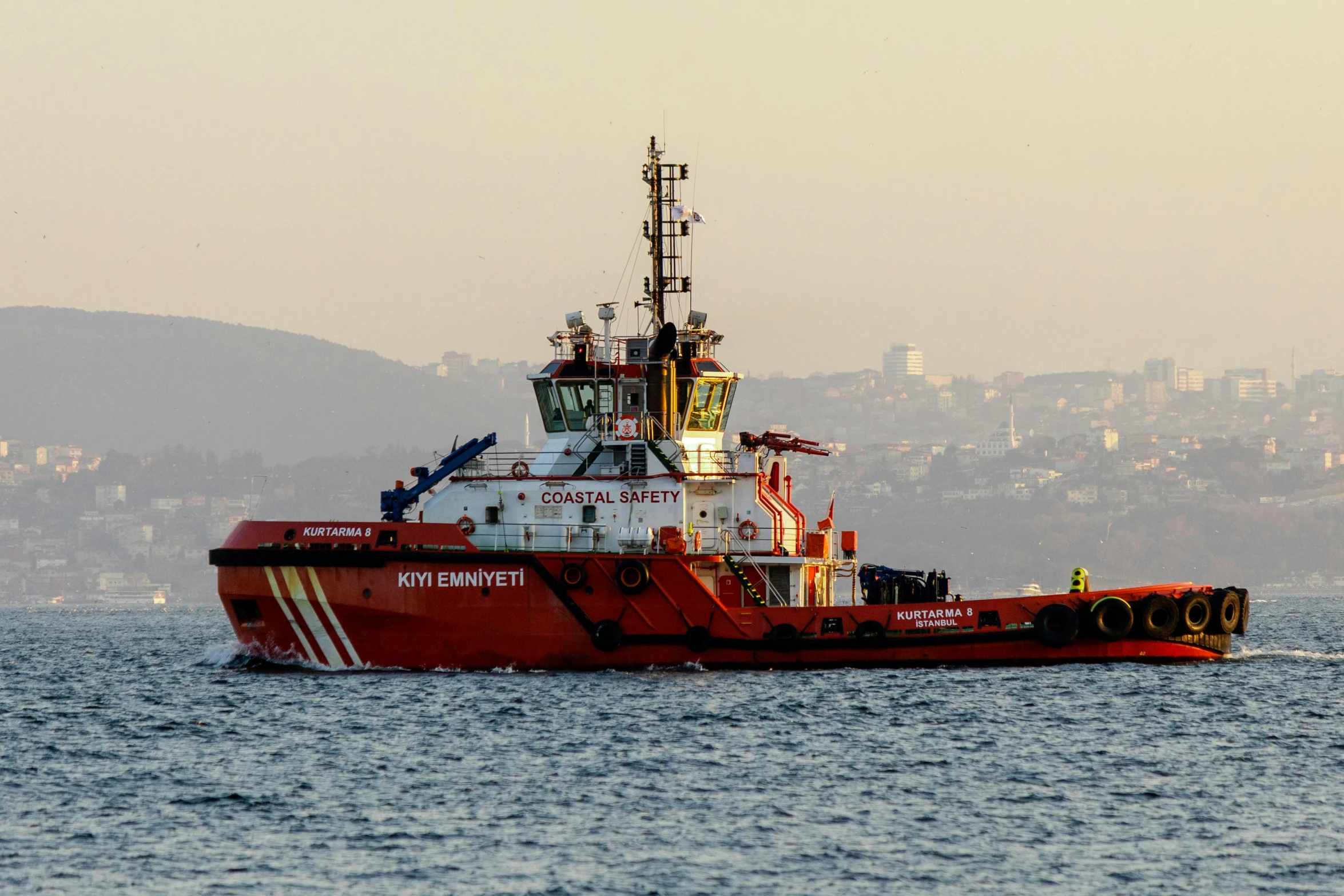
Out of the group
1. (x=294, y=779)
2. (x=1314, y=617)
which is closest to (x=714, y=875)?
(x=294, y=779)

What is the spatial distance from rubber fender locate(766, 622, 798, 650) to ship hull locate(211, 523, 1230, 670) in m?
0.02

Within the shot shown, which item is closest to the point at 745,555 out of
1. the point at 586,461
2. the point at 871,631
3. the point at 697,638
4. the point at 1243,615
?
the point at 697,638

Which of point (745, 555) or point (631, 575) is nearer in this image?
point (631, 575)

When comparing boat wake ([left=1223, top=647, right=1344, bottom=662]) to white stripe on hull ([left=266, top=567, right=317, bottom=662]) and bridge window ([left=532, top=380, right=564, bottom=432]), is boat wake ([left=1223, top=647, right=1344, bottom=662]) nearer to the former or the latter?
A: bridge window ([left=532, top=380, right=564, bottom=432])

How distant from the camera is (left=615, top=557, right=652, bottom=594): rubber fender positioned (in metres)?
29.1

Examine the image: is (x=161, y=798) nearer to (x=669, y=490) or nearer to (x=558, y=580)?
(x=558, y=580)

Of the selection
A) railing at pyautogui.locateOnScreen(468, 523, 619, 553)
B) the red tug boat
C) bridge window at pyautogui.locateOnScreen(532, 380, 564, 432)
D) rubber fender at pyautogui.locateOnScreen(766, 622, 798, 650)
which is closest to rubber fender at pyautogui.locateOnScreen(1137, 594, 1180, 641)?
the red tug boat

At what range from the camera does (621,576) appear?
2912 cm

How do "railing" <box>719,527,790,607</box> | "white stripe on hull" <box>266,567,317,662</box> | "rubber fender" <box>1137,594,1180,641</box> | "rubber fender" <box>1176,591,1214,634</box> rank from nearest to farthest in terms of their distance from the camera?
"white stripe on hull" <box>266,567,317,662</box>
"railing" <box>719,527,790,607</box>
"rubber fender" <box>1137,594,1180,641</box>
"rubber fender" <box>1176,591,1214,634</box>

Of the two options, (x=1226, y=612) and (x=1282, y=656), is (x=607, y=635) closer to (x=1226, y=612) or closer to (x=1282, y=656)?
(x=1226, y=612)

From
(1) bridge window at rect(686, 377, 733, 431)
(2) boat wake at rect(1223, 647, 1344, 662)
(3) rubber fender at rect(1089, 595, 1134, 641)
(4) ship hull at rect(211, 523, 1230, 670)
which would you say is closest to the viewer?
(4) ship hull at rect(211, 523, 1230, 670)

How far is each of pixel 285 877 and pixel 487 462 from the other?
15.0 m

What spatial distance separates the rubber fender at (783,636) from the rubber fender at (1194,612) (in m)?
6.87

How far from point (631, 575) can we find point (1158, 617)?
364 inches
